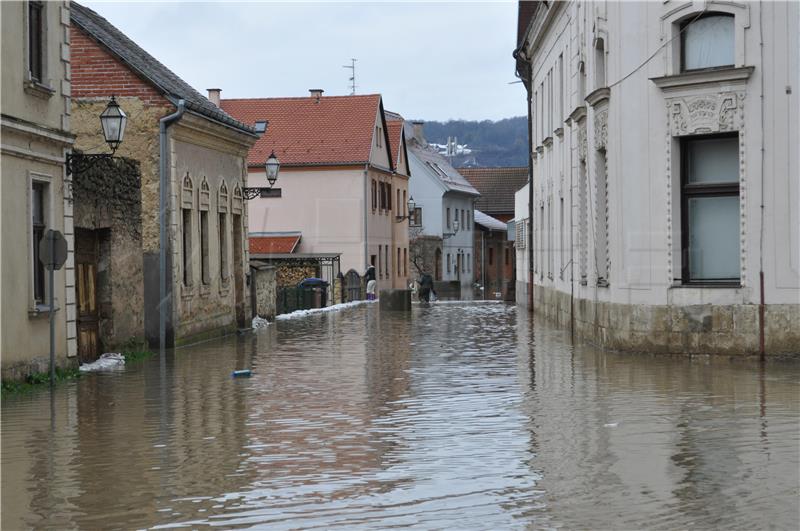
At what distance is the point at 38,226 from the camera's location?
55.5 feet

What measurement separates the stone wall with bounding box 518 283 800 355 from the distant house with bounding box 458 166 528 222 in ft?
248

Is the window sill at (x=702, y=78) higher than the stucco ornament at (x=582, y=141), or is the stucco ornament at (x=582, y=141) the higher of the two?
the window sill at (x=702, y=78)

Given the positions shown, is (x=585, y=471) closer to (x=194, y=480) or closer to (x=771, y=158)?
(x=194, y=480)

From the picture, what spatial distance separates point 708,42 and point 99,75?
11.5 m

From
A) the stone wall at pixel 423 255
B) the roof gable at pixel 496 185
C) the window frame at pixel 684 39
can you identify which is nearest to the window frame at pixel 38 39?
the window frame at pixel 684 39

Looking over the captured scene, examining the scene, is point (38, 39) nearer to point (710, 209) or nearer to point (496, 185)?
point (710, 209)

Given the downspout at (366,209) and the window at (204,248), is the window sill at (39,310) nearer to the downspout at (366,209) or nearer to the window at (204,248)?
the window at (204,248)

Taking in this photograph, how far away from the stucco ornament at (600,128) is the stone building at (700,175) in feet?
0.17

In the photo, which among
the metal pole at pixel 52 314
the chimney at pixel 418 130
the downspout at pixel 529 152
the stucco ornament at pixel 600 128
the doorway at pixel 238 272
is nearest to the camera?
the metal pole at pixel 52 314

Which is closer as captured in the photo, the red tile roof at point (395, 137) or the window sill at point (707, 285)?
the window sill at point (707, 285)

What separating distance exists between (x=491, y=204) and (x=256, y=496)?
89.5 metres

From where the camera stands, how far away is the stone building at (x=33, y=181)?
1554 cm

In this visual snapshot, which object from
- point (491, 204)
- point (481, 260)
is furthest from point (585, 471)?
point (491, 204)

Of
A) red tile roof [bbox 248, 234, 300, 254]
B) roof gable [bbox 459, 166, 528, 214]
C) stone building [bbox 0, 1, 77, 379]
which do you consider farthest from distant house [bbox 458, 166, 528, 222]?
stone building [bbox 0, 1, 77, 379]
